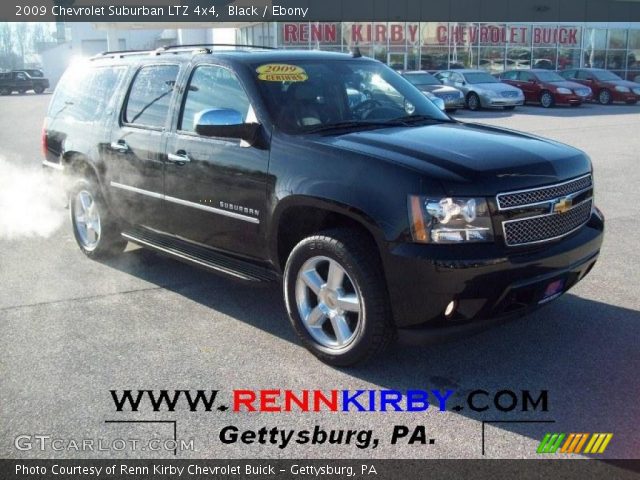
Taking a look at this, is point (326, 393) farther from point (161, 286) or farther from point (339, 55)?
point (339, 55)

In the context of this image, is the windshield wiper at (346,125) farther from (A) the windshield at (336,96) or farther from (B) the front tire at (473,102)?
(B) the front tire at (473,102)

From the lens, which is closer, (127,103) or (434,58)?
(127,103)

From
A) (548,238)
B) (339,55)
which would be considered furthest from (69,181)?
(548,238)

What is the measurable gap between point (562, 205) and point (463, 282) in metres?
0.92

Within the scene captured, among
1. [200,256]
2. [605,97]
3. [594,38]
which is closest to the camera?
[200,256]

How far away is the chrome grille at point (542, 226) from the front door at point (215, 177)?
1583mm

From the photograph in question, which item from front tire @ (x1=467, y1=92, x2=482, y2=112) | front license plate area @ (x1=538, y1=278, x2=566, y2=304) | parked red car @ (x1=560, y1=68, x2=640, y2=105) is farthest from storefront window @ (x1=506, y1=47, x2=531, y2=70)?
front license plate area @ (x1=538, y1=278, x2=566, y2=304)

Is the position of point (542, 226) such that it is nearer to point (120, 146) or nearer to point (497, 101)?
point (120, 146)

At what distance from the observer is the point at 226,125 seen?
434 cm

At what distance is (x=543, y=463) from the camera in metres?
3.08

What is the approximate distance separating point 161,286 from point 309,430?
8.71 ft

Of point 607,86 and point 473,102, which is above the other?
point 607,86

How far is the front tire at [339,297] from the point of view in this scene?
12.4ft

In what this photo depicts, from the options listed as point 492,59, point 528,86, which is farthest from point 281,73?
point 492,59
